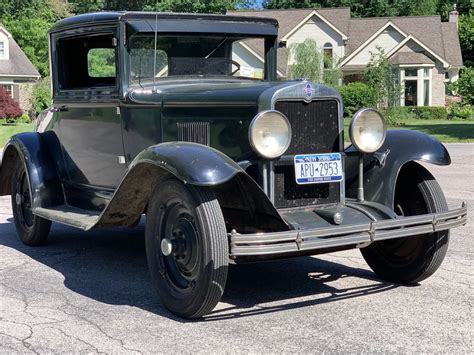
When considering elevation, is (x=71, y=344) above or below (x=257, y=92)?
below

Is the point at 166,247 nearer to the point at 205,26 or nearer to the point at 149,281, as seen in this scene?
the point at 149,281

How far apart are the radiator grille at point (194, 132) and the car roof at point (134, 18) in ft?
3.58

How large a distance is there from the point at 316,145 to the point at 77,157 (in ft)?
8.22

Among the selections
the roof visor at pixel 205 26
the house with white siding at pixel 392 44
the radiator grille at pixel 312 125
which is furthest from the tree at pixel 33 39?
the radiator grille at pixel 312 125

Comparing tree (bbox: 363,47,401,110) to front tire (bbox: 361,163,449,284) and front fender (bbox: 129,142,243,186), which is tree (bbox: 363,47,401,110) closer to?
front tire (bbox: 361,163,449,284)

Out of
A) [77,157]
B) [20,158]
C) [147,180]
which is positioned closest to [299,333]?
[147,180]

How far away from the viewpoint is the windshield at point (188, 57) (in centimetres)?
594

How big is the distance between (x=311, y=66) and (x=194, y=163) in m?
34.7

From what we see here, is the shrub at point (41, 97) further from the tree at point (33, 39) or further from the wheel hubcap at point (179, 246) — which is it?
the wheel hubcap at point (179, 246)

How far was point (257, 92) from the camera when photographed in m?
5.01

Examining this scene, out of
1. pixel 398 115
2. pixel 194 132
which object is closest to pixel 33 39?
pixel 398 115

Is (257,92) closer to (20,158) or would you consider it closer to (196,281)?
(196,281)

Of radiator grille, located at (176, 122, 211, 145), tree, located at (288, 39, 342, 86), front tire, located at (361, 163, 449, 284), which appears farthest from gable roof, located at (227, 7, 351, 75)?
radiator grille, located at (176, 122, 211, 145)

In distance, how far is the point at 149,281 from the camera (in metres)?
5.74
